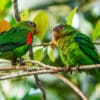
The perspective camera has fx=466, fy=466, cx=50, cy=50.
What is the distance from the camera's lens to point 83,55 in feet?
5.57

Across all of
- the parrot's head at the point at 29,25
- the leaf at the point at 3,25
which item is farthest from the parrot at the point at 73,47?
the leaf at the point at 3,25

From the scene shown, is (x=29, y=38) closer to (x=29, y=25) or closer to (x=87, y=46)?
(x=29, y=25)

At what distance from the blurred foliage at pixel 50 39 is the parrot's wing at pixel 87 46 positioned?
0.15ft

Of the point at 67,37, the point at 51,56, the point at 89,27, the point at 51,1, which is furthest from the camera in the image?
the point at 51,1

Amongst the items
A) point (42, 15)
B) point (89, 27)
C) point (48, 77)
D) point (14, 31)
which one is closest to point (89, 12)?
point (89, 27)

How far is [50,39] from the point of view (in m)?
2.14

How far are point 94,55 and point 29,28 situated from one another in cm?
31

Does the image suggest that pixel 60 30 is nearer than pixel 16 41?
Yes

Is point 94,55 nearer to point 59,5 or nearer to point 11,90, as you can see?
point 11,90

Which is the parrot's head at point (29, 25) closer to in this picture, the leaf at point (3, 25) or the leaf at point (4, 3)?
the leaf at point (4, 3)

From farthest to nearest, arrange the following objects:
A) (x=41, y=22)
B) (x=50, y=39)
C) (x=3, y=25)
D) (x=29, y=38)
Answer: (x=50, y=39), (x=29, y=38), (x=41, y=22), (x=3, y=25)

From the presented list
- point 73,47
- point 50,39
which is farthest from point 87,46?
point 50,39

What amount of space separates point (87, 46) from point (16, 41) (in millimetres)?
287

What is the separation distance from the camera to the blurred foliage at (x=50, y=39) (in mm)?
1751
